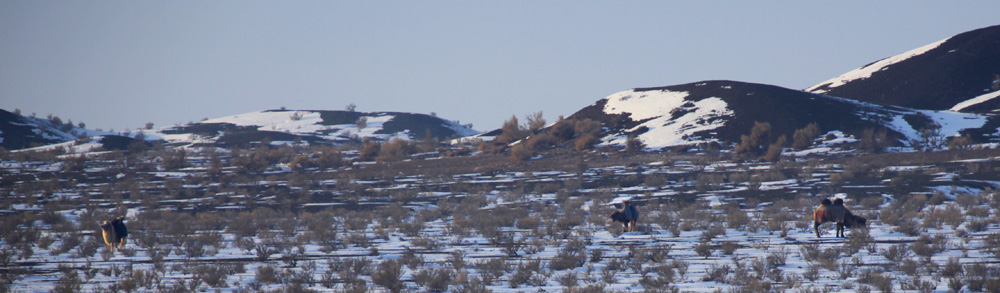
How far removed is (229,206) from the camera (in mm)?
39844

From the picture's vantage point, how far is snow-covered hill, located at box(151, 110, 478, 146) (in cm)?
11625

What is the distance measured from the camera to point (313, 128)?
454 ft

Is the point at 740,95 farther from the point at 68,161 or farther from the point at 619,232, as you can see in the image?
the point at 68,161

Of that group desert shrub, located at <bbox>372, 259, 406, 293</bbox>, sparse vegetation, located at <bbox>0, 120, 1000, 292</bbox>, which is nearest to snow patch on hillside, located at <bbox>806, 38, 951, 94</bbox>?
sparse vegetation, located at <bbox>0, 120, 1000, 292</bbox>

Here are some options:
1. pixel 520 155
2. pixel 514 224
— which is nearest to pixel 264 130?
pixel 520 155

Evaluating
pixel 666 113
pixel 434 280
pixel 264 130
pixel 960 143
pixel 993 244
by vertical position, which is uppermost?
pixel 264 130

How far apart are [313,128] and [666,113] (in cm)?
8163

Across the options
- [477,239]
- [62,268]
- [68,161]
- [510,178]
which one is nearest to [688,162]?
[510,178]

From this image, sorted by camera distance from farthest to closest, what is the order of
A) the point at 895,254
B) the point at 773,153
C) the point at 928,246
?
1. the point at 773,153
2. the point at 928,246
3. the point at 895,254

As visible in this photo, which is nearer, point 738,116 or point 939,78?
point 738,116

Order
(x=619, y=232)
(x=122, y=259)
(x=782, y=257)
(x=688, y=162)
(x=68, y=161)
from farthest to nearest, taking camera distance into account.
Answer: (x=68, y=161) < (x=688, y=162) < (x=619, y=232) < (x=122, y=259) < (x=782, y=257)

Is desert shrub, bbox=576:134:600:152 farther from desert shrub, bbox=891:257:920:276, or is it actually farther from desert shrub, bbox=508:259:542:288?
desert shrub, bbox=891:257:920:276

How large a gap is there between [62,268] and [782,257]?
649 inches

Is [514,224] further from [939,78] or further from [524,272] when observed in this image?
[939,78]
